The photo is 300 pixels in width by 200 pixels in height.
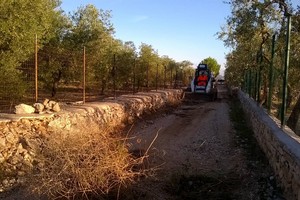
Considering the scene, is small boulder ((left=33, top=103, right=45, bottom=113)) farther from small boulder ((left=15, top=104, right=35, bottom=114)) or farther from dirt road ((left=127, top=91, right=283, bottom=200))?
dirt road ((left=127, top=91, right=283, bottom=200))

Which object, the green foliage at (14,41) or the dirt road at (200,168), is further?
the green foliage at (14,41)

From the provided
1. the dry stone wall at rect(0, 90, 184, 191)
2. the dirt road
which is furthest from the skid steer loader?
the dry stone wall at rect(0, 90, 184, 191)

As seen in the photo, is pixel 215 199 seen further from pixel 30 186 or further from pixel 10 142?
pixel 10 142

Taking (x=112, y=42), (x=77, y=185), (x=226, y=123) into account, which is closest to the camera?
(x=77, y=185)

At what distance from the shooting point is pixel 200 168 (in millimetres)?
8711

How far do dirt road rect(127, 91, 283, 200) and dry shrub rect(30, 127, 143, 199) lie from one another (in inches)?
26.0

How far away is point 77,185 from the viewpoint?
238 inches

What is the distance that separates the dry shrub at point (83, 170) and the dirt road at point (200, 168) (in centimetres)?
66

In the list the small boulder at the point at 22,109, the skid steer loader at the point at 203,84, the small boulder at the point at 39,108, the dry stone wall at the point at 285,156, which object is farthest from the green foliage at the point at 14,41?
the skid steer loader at the point at 203,84

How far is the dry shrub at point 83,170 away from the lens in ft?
19.4

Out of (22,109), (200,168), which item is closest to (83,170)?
(200,168)

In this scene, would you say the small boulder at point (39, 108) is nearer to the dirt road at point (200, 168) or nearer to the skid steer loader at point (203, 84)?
the dirt road at point (200, 168)

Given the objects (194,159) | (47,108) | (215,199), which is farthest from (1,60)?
(215,199)

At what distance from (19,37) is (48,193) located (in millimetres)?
8504
